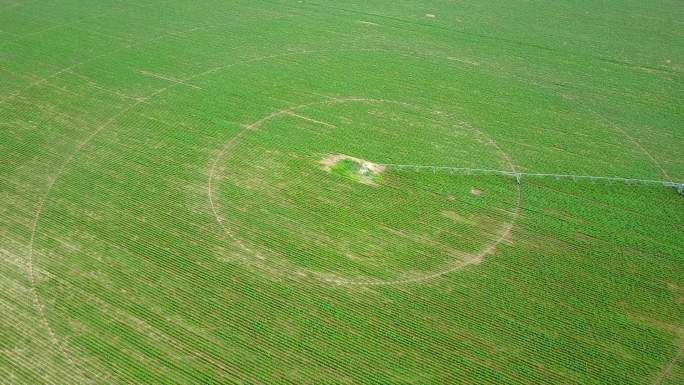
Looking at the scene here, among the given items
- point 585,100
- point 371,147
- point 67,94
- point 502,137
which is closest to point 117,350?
point 371,147

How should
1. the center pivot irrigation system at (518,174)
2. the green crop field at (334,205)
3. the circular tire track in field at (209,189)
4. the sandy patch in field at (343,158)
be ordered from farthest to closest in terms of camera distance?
the sandy patch in field at (343,158) → the center pivot irrigation system at (518,174) → the circular tire track in field at (209,189) → the green crop field at (334,205)

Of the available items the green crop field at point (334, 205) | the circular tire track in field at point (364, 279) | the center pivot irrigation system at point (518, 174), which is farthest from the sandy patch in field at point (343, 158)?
the circular tire track in field at point (364, 279)

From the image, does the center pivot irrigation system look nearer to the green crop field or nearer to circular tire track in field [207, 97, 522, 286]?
the green crop field

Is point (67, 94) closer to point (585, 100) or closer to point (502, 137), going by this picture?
point (502, 137)

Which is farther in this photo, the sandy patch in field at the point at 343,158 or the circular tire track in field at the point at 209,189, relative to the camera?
the sandy patch in field at the point at 343,158

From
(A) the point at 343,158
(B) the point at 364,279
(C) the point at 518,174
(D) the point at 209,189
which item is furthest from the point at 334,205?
(C) the point at 518,174

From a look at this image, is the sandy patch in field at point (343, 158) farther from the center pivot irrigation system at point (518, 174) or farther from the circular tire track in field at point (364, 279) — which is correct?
the circular tire track in field at point (364, 279)

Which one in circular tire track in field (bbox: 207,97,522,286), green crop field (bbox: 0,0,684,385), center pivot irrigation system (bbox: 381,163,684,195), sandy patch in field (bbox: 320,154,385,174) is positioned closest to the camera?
green crop field (bbox: 0,0,684,385)

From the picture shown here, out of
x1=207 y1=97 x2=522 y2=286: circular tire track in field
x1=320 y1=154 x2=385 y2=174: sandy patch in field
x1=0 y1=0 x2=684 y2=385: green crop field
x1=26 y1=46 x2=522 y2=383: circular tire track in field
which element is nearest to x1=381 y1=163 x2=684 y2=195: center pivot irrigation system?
x1=0 y1=0 x2=684 y2=385: green crop field
